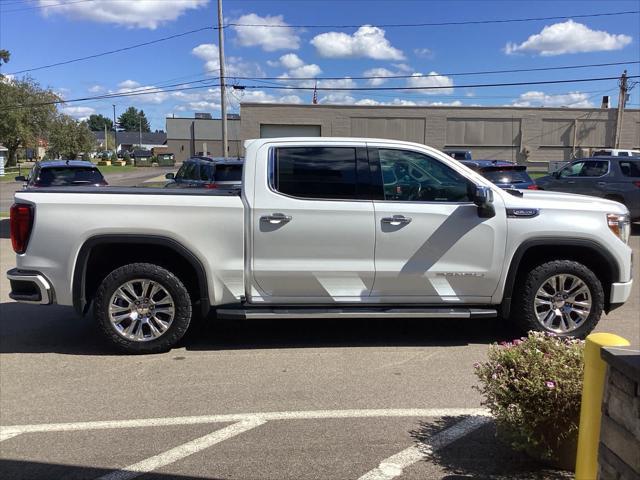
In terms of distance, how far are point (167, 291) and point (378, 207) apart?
2020 millimetres

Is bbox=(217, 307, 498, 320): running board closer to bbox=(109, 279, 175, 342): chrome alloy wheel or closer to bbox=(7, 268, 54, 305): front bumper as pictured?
bbox=(109, 279, 175, 342): chrome alloy wheel

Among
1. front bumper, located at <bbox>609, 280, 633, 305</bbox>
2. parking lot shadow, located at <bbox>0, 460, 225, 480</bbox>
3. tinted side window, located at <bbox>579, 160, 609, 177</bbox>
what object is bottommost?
parking lot shadow, located at <bbox>0, 460, 225, 480</bbox>

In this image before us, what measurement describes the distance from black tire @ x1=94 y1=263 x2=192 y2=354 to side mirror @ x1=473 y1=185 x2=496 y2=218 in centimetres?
271

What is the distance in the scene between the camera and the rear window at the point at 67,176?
1269cm

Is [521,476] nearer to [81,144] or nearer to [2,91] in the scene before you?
[2,91]

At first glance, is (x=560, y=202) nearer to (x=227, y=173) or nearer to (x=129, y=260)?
(x=129, y=260)

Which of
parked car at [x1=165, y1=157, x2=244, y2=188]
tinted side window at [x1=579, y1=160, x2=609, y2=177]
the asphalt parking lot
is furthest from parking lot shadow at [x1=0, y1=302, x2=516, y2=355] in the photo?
tinted side window at [x1=579, y1=160, x2=609, y2=177]

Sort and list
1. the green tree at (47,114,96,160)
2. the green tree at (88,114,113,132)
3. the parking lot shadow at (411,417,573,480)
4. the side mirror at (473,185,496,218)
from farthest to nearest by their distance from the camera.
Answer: the green tree at (88,114,113,132) < the green tree at (47,114,96,160) < the side mirror at (473,185,496,218) < the parking lot shadow at (411,417,573,480)

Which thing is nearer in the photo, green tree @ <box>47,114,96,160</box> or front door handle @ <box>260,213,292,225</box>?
front door handle @ <box>260,213,292,225</box>

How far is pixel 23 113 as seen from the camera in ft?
Result: 195

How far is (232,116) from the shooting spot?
252 feet

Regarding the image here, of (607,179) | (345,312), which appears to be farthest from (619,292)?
(607,179)

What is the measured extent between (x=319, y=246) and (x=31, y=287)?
2.56m

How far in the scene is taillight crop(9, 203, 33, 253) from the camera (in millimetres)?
4875
